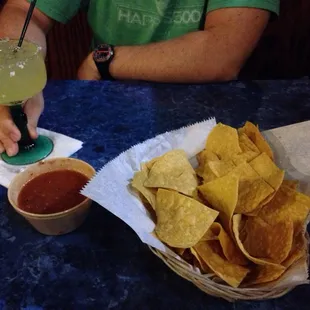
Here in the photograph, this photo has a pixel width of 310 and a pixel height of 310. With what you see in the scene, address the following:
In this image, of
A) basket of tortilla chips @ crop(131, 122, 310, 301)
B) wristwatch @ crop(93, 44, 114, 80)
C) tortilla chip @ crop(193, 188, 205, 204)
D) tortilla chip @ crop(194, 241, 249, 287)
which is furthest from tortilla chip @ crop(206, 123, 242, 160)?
wristwatch @ crop(93, 44, 114, 80)

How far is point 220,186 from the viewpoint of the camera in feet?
2.75

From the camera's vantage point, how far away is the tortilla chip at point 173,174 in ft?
2.90

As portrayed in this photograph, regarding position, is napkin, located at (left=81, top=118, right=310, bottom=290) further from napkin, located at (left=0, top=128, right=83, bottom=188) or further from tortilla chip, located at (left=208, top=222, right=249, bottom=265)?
napkin, located at (left=0, top=128, right=83, bottom=188)

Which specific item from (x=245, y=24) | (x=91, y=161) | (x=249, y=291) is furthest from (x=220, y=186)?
(x=245, y=24)

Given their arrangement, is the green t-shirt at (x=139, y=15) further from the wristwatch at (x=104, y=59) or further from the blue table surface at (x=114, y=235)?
the blue table surface at (x=114, y=235)

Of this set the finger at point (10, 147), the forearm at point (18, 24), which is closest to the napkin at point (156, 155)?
the finger at point (10, 147)

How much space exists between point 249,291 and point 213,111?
0.63 metres

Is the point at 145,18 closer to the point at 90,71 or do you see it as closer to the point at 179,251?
the point at 90,71

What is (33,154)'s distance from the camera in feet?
3.80

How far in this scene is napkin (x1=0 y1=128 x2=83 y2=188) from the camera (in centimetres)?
108

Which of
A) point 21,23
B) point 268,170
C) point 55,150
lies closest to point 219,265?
point 268,170

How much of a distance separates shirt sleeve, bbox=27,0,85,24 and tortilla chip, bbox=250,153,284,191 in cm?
102

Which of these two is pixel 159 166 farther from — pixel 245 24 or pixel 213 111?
pixel 245 24

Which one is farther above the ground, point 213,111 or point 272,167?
point 272,167
